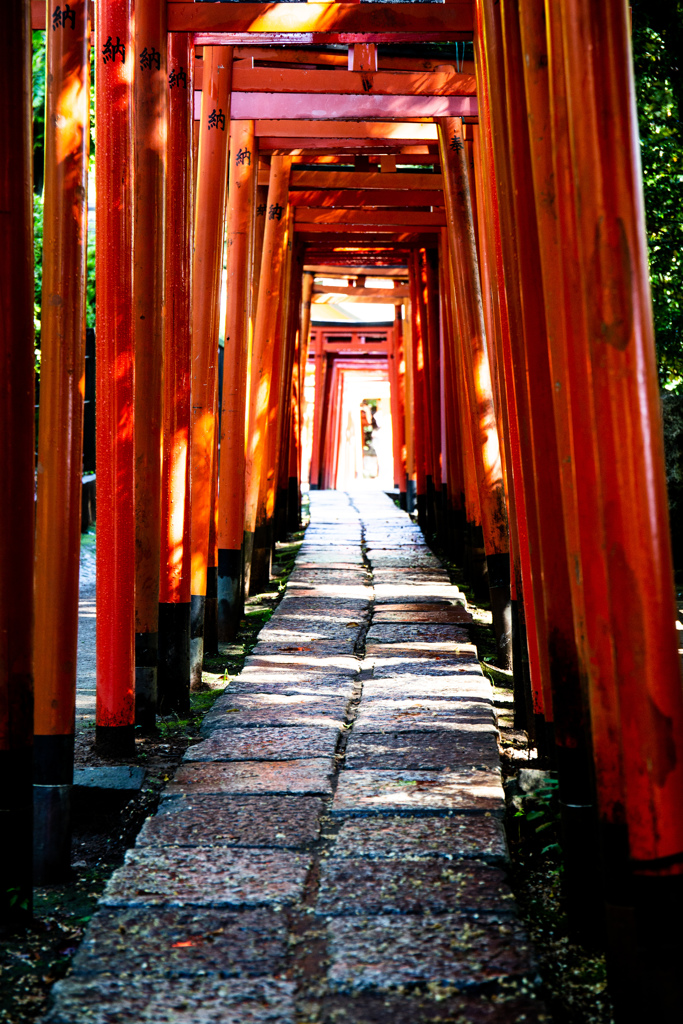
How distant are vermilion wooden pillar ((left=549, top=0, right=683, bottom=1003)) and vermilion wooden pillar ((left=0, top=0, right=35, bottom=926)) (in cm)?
131

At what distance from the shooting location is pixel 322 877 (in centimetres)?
208

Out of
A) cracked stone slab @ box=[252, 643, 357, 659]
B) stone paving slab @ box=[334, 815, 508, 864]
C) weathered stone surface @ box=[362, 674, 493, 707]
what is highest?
cracked stone slab @ box=[252, 643, 357, 659]

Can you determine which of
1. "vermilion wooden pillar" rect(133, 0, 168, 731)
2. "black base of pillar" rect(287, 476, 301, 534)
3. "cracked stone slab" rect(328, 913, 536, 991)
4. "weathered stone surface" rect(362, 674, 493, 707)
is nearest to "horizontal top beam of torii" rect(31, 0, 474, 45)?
"vermilion wooden pillar" rect(133, 0, 168, 731)

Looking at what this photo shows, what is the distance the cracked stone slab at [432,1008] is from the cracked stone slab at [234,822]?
67 cm

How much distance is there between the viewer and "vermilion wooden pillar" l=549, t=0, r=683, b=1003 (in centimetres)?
146

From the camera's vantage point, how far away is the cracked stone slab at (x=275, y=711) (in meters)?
3.32

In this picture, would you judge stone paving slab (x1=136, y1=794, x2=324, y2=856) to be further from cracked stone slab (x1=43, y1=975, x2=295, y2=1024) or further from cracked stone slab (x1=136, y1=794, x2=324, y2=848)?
cracked stone slab (x1=43, y1=975, x2=295, y2=1024)

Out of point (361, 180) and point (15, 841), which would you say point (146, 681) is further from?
point (361, 180)

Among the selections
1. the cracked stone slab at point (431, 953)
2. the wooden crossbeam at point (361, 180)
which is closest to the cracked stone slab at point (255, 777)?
the cracked stone slab at point (431, 953)

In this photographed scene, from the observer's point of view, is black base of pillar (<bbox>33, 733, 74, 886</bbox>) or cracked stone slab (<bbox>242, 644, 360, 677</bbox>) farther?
cracked stone slab (<bbox>242, 644, 360, 677</bbox>)

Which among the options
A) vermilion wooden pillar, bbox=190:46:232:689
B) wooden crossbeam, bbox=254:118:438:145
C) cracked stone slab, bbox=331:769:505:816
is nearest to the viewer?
cracked stone slab, bbox=331:769:505:816

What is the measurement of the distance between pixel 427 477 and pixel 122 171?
8.48 meters

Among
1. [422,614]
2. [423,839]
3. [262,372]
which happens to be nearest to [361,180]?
[262,372]

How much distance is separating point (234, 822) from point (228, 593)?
10.7 ft
